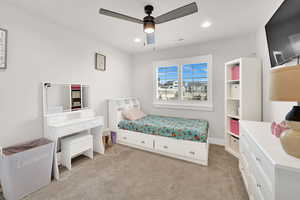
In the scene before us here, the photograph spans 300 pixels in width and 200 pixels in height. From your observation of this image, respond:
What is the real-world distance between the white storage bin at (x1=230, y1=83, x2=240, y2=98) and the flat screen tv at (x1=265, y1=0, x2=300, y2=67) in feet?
2.78

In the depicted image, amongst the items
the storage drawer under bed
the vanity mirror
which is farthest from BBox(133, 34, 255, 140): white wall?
the vanity mirror

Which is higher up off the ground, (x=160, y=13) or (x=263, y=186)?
(x=160, y=13)

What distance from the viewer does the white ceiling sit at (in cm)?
174

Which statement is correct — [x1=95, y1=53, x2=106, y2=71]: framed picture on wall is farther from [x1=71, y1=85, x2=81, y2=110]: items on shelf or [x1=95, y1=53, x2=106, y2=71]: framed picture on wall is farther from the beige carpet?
the beige carpet

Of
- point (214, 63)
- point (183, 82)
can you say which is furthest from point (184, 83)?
point (214, 63)

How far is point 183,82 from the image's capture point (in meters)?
3.48

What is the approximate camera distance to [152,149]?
2693 mm

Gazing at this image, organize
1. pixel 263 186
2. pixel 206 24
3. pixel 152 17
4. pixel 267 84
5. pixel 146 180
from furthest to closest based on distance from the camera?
1. pixel 206 24
2. pixel 267 84
3. pixel 146 180
4. pixel 152 17
5. pixel 263 186

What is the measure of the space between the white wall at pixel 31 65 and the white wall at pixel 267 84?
131 inches

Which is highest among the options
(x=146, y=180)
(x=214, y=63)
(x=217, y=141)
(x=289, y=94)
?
(x=214, y=63)

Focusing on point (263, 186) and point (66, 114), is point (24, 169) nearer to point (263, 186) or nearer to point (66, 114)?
point (66, 114)

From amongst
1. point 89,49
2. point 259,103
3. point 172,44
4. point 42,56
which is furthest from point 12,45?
point 259,103

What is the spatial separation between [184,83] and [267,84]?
1722 millimetres

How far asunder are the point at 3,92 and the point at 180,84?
11.1 feet
